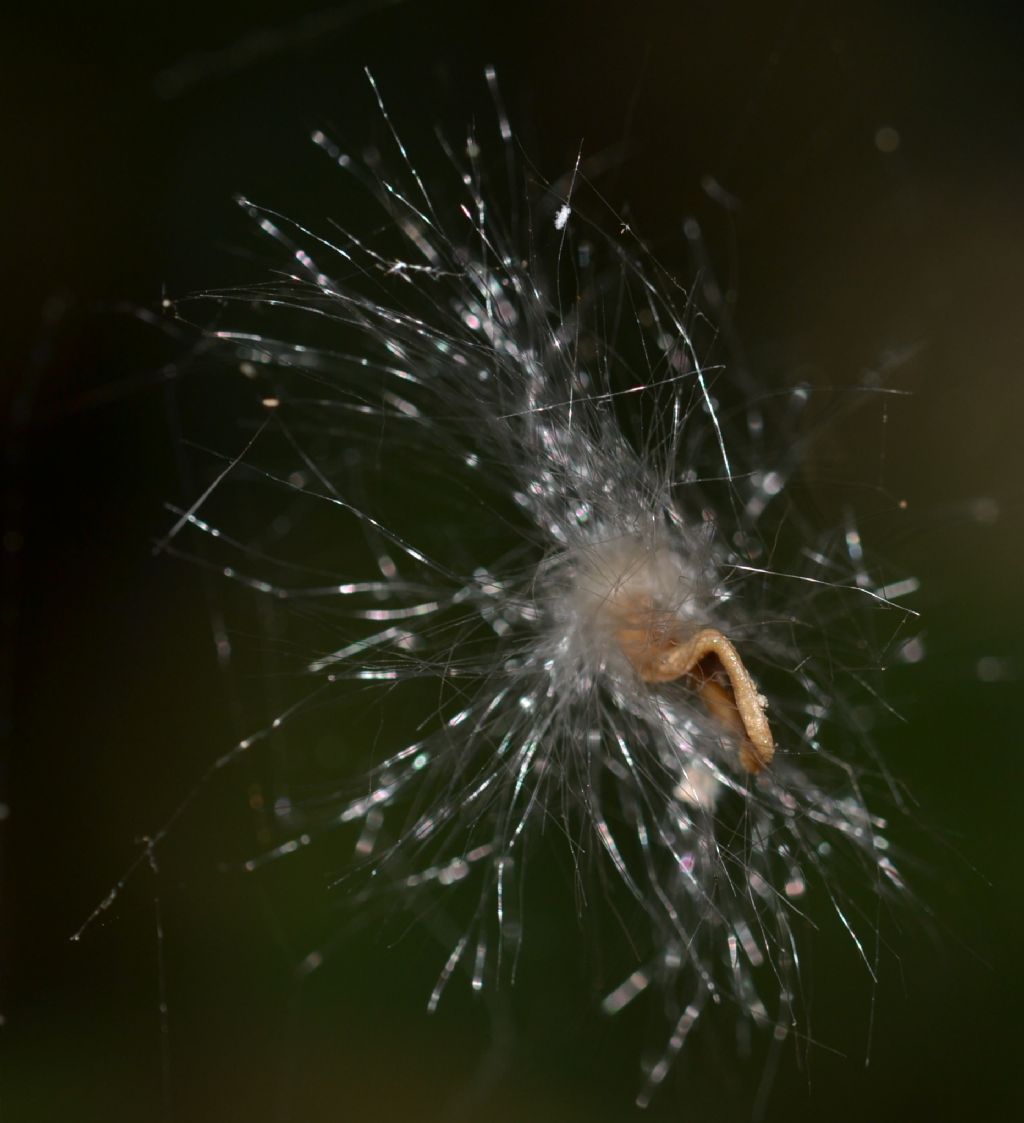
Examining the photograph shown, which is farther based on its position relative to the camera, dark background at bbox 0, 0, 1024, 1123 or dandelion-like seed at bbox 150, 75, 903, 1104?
dark background at bbox 0, 0, 1024, 1123

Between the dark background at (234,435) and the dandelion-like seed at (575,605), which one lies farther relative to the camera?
the dark background at (234,435)

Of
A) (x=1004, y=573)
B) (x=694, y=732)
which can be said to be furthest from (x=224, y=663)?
(x=1004, y=573)

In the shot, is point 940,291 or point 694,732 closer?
point 694,732

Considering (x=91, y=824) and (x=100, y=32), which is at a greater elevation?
(x=100, y=32)

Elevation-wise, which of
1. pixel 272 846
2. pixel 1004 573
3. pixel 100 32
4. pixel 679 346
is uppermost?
pixel 100 32

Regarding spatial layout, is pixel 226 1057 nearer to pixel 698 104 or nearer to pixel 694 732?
pixel 694 732
